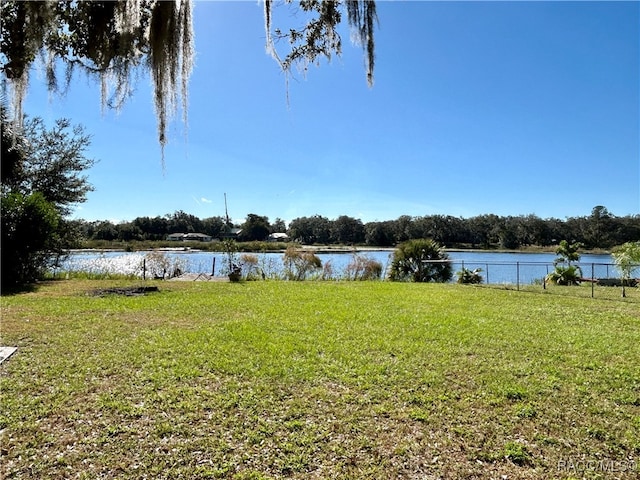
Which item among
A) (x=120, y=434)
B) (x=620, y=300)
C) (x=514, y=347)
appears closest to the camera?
(x=120, y=434)

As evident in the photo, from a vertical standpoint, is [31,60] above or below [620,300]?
above

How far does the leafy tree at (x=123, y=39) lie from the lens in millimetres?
2098

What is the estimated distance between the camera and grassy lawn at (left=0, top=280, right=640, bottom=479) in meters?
2.26

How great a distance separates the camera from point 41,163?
12781 millimetres

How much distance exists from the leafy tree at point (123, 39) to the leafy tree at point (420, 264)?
12.5m

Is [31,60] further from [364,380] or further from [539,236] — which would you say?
[539,236]

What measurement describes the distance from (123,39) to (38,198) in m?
9.88

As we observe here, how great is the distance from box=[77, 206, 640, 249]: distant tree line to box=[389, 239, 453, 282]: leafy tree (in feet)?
107

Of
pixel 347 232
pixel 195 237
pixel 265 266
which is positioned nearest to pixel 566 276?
pixel 265 266

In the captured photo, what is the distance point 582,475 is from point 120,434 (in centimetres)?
291

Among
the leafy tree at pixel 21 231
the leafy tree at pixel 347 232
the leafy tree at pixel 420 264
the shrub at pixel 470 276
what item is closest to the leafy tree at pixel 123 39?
the leafy tree at pixel 21 231

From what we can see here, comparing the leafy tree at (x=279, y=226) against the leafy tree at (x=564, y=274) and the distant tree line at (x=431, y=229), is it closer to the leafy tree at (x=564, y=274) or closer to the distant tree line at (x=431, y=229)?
the distant tree line at (x=431, y=229)

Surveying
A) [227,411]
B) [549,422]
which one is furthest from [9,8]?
[549,422]

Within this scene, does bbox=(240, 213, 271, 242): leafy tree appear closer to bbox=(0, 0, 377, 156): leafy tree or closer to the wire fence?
the wire fence
